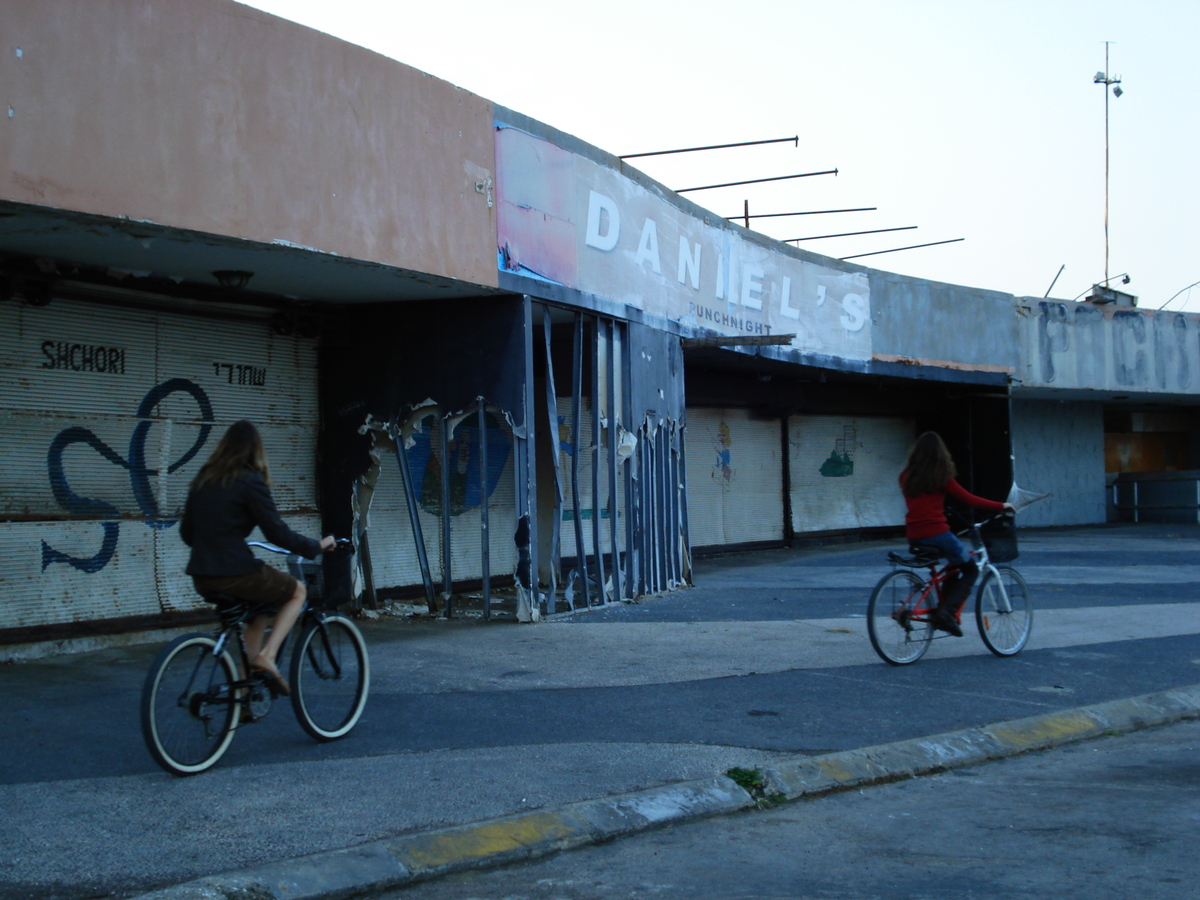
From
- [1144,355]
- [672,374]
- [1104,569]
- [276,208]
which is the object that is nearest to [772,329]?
[672,374]

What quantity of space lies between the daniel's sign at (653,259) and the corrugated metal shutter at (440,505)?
194 cm

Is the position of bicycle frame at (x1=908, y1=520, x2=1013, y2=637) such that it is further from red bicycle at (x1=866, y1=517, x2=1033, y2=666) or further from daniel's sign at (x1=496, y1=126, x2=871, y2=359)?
daniel's sign at (x1=496, y1=126, x2=871, y2=359)

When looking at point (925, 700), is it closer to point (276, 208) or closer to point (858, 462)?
point (276, 208)

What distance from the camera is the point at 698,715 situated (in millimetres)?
6867

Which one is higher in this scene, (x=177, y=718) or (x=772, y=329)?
(x=772, y=329)

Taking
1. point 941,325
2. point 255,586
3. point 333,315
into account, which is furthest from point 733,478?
point 255,586

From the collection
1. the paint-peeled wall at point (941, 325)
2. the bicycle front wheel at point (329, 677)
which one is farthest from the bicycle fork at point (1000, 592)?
the paint-peeled wall at point (941, 325)

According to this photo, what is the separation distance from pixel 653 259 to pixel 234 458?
7.81 meters

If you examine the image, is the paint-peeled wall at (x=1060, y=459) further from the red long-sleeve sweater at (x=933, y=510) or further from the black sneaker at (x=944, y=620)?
the black sneaker at (x=944, y=620)

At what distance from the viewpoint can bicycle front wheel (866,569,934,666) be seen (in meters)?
8.39

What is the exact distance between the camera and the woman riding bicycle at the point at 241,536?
18.4ft

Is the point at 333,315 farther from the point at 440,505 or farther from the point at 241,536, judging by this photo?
the point at 241,536

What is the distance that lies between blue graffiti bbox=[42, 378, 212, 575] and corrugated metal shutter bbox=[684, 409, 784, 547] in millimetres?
9261

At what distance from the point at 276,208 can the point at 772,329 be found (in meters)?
9.17
